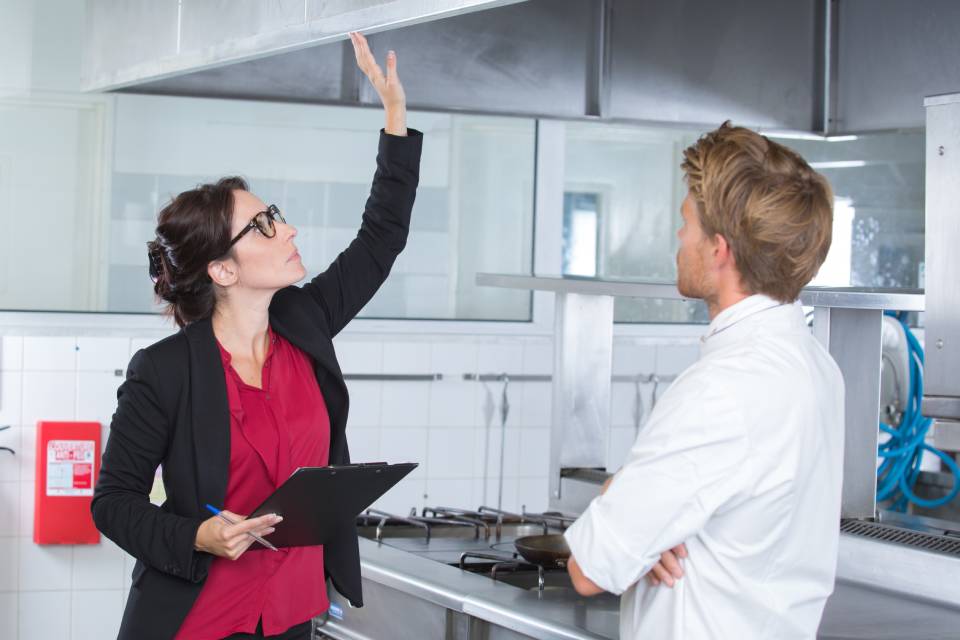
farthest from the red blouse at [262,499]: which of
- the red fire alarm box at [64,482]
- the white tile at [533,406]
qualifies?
the white tile at [533,406]

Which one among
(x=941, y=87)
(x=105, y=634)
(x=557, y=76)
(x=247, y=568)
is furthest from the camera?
(x=105, y=634)

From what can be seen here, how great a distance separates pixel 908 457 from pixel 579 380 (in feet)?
3.17

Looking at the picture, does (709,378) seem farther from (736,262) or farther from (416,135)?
(416,135)

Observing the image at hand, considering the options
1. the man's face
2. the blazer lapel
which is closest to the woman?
the blazer lapel

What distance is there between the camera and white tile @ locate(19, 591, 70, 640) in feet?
11.5

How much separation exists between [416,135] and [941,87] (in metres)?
1.07

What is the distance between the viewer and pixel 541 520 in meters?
2.61

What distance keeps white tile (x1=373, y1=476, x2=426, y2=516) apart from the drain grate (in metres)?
1.97

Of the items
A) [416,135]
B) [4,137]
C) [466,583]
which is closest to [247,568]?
[466,583]

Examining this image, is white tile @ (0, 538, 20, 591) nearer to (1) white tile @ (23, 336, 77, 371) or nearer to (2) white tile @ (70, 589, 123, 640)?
(2) white tile @ (70, 589, 123, 640)

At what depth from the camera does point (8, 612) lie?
350 centimetres

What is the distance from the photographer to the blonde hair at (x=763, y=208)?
1216 mm

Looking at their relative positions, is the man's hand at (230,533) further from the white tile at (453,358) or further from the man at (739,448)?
the white tile at (453,358)

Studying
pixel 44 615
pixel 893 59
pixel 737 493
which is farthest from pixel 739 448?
pixel 44 615
